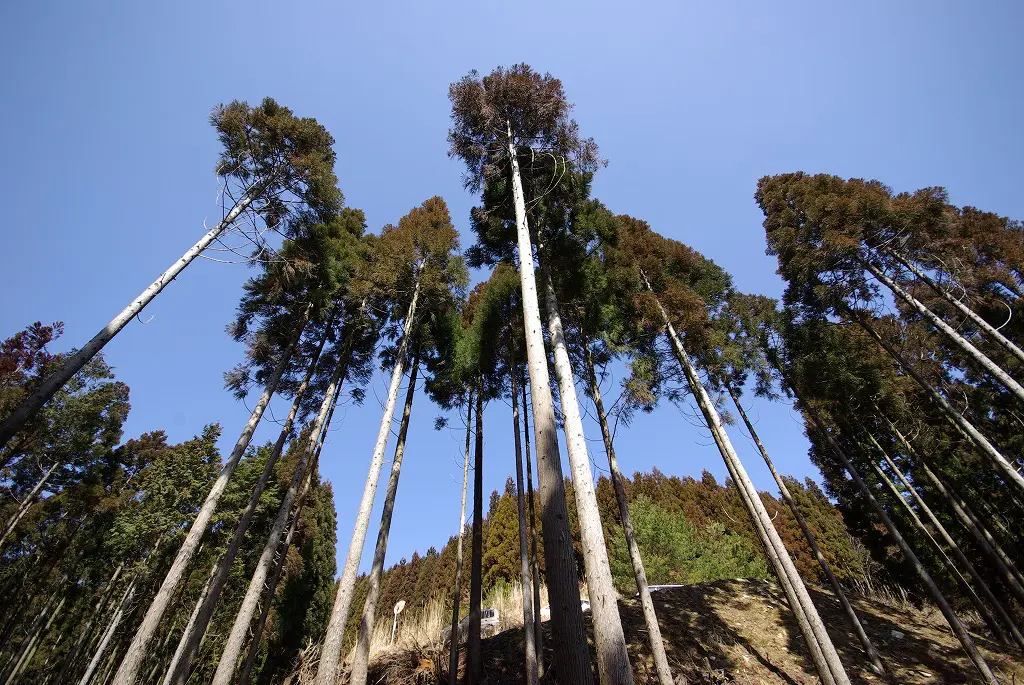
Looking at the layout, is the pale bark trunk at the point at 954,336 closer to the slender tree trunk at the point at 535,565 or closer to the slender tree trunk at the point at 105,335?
the slender tree trunk at the point at 535,565

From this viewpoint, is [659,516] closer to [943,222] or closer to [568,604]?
[943,222]

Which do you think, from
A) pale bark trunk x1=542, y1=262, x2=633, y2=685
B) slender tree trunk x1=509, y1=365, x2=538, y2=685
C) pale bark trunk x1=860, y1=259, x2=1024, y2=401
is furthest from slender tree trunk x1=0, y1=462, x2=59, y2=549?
pale bark trunk x1=860, y1=259, x2=1024, y2=401

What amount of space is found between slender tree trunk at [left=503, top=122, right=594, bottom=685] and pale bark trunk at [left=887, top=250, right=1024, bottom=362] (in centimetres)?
1011

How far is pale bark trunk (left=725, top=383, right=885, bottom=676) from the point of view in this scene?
319 inches

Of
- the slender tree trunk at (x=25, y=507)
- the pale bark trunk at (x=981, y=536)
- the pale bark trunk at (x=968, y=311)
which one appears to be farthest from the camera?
the slender tree trunk at (x=25, y=507)

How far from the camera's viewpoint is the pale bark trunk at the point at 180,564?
643cm

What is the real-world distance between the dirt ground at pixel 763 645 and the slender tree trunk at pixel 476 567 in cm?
79

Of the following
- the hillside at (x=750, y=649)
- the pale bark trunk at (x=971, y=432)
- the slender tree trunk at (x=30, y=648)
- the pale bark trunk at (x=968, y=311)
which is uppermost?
the pale bark trunk at (x=968, y=311)

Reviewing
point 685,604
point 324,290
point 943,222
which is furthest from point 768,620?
point 324,290

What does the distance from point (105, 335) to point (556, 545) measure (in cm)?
764

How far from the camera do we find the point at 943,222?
9539 millimetres

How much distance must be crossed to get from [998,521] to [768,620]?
1140 cm

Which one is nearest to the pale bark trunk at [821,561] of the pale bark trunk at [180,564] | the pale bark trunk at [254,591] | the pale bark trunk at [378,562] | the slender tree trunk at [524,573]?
the slender tree trunk at [524,573]

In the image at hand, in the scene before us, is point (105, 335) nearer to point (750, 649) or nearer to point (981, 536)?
point (750, 649)
